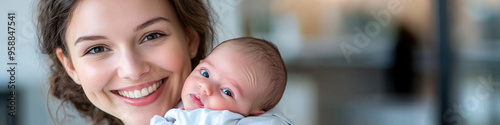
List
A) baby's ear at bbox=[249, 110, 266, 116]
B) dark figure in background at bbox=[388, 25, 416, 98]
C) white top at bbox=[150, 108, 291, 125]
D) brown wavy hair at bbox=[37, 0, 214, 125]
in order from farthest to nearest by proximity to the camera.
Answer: dark figure in background at bbox=[388, 25, 416, 98], brown wavy hair at bbox=[37, 0, 214, 125], baby's ear at bbox=[249, 110, 266, 116], white top at bbox=[150, 108, 291, 125]

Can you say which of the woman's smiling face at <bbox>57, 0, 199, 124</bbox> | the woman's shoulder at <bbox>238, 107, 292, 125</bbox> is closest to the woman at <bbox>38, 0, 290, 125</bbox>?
the woman's smiling face at <bbox>57, 0, 199, 124</bbox>

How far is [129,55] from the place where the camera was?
45.6 inches

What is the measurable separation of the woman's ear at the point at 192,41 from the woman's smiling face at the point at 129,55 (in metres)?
Answer: 0.05

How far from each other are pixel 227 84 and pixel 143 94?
0.22m

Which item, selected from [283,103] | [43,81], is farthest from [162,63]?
[283,103]

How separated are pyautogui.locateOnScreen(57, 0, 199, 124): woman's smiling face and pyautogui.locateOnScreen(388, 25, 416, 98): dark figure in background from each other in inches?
128

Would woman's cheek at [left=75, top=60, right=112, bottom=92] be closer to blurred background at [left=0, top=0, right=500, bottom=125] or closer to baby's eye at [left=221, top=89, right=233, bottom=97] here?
baby's eye at [left=221, top=89, right=233, bottom=97]

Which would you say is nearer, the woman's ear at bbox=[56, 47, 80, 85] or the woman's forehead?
the woman's forehead

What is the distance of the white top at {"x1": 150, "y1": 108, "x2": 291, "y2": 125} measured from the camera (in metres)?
1.04

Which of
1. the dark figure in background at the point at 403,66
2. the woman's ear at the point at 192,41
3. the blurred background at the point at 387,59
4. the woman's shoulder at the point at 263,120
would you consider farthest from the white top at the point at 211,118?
the dark figure in background at the point at 403,66

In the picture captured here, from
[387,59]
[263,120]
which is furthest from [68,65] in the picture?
[387,59]

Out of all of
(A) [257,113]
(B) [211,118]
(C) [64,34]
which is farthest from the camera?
(C) [64,34]

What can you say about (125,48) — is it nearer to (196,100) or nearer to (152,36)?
(152,36)

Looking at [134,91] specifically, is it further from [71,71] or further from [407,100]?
[407,100]
